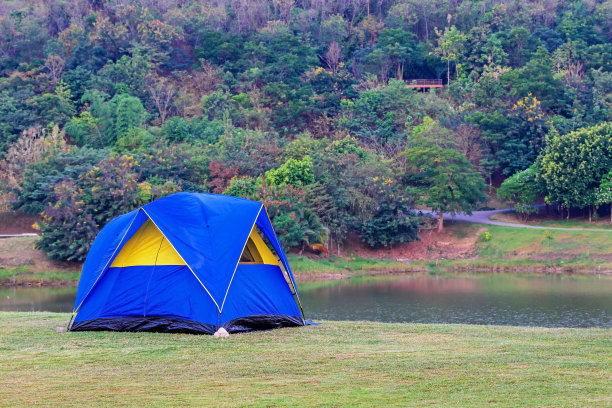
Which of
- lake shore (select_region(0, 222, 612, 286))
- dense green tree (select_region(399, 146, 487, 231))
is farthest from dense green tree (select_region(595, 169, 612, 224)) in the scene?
dense green tree (select_region(399, 146, 487, 231))

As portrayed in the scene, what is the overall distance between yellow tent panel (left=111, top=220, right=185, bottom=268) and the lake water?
25.5ft

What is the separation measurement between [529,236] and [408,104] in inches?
758

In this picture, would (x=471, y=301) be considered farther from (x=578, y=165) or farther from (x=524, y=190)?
(x=524, y=190)

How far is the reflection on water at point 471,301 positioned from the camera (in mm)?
20948

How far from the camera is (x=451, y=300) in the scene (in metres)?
25.9

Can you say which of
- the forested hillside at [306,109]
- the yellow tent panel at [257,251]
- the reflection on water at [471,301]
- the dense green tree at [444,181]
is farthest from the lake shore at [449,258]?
the yellow tent panel at [257,251]

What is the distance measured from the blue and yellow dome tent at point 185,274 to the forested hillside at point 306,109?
22520mm

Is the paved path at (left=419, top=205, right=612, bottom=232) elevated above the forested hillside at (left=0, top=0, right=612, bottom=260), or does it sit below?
below

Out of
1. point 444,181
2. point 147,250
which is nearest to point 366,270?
point 444,181

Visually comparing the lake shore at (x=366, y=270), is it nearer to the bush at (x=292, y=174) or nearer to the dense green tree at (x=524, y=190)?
the bush at (x=292, y=174)

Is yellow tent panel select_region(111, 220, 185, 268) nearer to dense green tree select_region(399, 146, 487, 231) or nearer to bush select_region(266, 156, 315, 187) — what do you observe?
bush select_region(266, 156, 315, 187)

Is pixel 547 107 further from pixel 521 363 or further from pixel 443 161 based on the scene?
pixel 521 363

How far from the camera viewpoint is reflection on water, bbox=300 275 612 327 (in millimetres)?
20948

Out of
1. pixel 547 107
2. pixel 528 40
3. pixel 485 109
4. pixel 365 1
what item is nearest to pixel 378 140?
pixel 485 109
